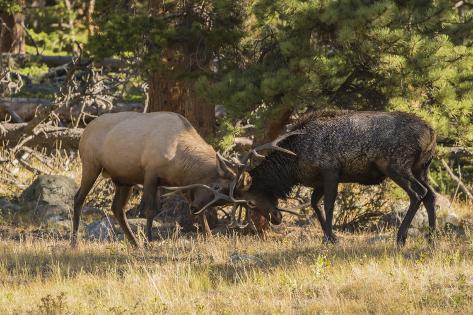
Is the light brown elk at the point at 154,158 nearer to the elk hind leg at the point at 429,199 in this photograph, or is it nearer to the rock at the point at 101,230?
the rock at the point at 101,230

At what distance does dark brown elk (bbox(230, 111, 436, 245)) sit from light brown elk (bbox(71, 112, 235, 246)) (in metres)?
0.48

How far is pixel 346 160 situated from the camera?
38.2 ft

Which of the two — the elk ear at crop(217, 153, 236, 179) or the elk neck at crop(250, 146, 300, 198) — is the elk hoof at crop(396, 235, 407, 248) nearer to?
the elk neck at crop(250, 146, 300, 198)

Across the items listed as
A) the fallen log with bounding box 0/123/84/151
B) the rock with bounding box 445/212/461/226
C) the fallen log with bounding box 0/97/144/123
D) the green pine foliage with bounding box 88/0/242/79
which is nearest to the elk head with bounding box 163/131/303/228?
the green pine foliage with bounding box 88/0/242/79

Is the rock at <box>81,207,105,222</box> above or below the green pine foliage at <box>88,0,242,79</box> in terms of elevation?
below

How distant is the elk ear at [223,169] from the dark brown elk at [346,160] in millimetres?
180

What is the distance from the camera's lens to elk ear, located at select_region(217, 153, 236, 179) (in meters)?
11.8

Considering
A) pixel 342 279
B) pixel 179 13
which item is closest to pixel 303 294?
pixel 342 279

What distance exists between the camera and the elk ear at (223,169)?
11.8m

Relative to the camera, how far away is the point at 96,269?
32.1 feet

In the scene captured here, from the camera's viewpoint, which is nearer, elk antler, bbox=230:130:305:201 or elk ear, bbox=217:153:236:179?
elk antler, bbox=230:130:305:201

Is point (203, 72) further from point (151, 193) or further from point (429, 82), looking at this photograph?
point (429, 82)

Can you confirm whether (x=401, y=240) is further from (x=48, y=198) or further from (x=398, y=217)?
(x=48, y=198)

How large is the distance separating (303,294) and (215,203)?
3527 millimetres
